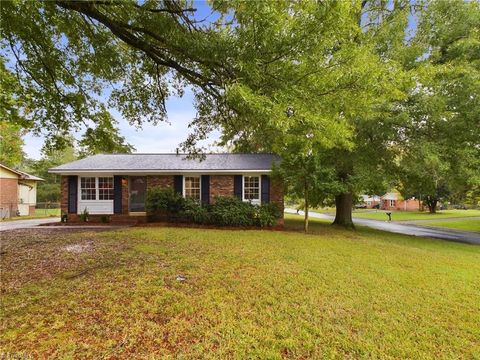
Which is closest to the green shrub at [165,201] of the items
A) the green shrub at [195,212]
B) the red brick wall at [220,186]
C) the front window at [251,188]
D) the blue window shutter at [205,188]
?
the green shrub at [195,212]

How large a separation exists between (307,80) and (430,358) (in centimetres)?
468

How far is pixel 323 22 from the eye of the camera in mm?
4488

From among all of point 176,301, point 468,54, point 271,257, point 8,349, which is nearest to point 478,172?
point 468,54

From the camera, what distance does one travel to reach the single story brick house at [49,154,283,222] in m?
14.2

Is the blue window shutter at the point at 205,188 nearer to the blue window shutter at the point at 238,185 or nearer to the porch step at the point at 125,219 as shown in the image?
the blue window shutter at the point at 238,185

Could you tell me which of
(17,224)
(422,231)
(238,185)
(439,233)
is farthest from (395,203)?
(17,224)

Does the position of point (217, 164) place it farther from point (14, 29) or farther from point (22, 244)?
point (14, 29)

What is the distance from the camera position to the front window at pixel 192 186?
48.6 feet

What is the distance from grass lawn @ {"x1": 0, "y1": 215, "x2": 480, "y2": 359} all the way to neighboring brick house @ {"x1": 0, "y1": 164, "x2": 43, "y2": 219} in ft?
54.0

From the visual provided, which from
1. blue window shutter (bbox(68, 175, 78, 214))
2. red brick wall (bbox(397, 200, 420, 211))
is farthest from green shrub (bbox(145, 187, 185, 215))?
red brick wall (bbox(397, 200, 420, 211))

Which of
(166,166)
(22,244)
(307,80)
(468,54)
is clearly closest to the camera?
(307,80)

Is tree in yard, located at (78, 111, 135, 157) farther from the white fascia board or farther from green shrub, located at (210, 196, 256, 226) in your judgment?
green shrub, located at (210, 196, 256, 226)

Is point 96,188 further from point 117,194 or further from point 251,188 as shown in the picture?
point 251,188

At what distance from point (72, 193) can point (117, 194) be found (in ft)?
7.72
